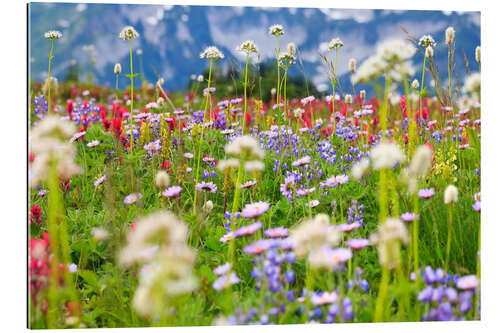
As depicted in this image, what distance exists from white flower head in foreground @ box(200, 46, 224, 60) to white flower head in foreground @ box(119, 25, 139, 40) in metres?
0.34

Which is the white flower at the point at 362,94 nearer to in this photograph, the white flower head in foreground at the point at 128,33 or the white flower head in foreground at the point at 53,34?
the white flower head in foreground at the point at 128,33

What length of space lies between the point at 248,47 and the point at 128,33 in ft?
1.90

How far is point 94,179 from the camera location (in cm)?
284

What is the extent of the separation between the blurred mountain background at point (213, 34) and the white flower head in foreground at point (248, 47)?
0.09 ft

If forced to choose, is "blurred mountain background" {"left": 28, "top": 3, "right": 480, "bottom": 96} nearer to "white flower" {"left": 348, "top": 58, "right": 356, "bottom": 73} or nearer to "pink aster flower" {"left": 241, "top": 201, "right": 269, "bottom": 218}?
"white flower" {"left": 348, "top": 58, "right": 356, "bottom": 73}

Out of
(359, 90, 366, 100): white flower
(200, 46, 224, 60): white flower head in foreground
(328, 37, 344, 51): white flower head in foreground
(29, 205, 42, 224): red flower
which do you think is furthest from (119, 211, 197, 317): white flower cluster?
(359, 90, 366, 100): white flower

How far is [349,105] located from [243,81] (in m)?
0.77

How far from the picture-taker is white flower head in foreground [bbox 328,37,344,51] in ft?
9.04

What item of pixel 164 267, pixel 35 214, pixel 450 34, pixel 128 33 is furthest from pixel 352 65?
pixel 164 267

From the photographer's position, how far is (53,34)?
2441 mm

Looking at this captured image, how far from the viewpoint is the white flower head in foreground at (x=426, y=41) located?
9.00 feet
